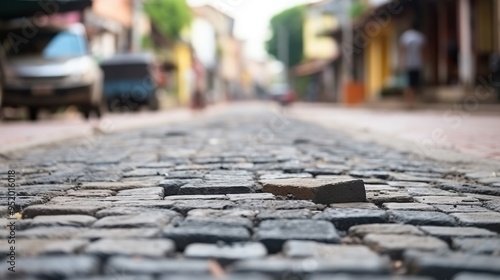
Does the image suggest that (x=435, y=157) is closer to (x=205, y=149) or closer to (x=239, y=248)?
(x=205, y=149)

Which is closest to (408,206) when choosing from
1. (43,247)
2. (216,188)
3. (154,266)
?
(216,188)

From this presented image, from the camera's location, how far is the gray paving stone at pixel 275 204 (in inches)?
119

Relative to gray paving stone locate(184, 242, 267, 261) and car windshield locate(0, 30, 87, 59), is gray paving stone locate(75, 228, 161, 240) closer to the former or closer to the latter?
gray paving stone locate(184, 242, 267, 261)

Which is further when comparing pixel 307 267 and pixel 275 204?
pixel 275 204

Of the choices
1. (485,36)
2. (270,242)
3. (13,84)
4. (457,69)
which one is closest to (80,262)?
(270,242)

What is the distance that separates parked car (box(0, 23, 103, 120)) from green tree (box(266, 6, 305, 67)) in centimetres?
4803

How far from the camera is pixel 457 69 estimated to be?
19297 millimetres

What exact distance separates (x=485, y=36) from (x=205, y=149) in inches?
510

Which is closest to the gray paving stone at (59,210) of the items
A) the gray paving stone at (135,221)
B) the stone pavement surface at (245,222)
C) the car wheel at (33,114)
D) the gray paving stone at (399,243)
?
the stone pavement surface at (245,222)

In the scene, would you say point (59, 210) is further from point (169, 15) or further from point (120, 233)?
point (169, 15)

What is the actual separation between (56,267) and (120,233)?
1.87 feet

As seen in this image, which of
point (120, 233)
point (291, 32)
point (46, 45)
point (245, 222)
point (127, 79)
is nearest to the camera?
point (120, 233)

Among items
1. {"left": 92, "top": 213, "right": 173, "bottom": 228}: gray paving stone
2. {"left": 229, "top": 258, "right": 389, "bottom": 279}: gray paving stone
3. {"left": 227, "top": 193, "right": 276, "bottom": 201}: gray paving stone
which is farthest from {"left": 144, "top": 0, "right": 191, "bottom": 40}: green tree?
{"left": 229, "top": 258, "right": 389, "bottom": 279}: gray paving stone

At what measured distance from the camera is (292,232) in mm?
2441
